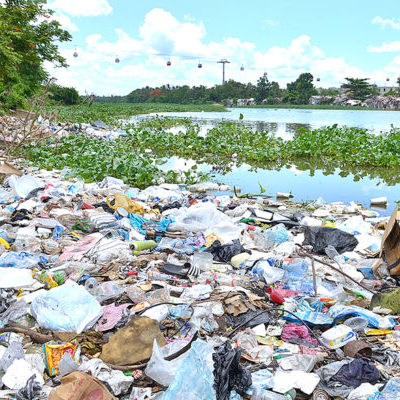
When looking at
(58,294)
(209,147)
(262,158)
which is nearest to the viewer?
(58,294)

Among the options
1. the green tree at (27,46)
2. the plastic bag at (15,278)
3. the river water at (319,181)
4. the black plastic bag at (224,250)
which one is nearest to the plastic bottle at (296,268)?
the black plastic bag at (224,250)

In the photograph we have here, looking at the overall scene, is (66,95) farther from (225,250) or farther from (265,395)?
(265,395)

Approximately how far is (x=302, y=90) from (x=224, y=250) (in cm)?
6383

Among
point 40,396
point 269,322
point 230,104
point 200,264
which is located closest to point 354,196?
point 200,264

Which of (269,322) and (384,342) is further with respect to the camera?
(269,322)

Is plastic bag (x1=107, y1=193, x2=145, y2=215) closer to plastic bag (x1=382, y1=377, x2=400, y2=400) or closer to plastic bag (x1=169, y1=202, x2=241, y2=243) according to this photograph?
plastic bag (x1=169, y1=202, x2=241, y2=243)

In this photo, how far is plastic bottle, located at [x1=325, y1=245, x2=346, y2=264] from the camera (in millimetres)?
3861

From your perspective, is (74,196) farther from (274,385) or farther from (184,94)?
(184,94)

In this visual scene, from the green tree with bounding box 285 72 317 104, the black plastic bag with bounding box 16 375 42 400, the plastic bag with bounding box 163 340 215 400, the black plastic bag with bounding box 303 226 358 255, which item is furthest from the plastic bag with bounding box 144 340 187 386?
the green tree with bounding box 285 72 317 104

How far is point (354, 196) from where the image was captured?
693 cm

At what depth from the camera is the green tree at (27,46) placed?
12.4 meters

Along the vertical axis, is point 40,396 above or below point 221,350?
below

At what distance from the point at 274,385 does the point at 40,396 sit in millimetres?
1217

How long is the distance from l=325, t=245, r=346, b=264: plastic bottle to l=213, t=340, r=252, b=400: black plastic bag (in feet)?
7.27
